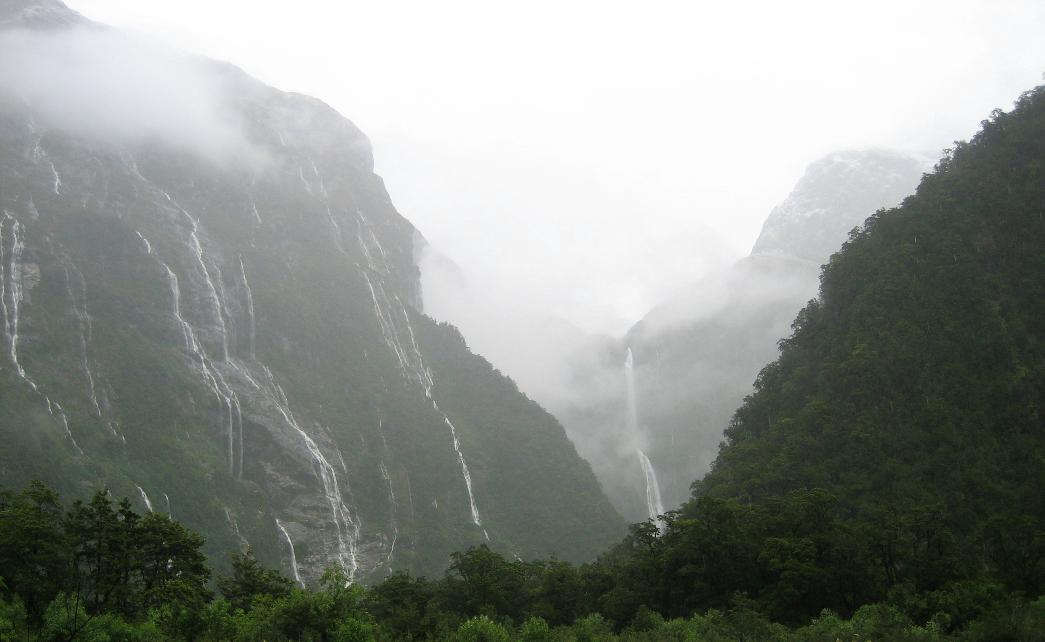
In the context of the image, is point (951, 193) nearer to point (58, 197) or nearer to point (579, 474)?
point (579, 474)

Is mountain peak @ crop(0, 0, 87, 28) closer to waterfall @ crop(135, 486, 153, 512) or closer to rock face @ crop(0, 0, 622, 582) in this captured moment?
rock face @ crop(0, 0, 622, 582)

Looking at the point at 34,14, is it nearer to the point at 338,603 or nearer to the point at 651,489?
the point at 651,489

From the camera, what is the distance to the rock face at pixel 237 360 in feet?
317

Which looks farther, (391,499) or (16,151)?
(16,151)

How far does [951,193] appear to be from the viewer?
75.9m

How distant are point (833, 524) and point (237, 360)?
95065 mm

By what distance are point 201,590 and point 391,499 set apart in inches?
2954

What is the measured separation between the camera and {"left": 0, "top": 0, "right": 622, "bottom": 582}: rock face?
96.8 metres

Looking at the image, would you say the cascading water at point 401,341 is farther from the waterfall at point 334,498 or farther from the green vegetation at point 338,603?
the green vegetation at point 338,603

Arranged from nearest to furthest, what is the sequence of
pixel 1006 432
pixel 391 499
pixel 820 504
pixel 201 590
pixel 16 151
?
pixel 201 590 < pixel 820 504 < pixel 1006 432 < pixel 391 499 < pixel 16 151

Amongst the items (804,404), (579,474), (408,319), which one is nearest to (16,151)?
(408,319)

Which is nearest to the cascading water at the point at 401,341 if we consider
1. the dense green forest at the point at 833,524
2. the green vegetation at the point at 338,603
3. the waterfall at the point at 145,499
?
the waterfall at the point at 145,499

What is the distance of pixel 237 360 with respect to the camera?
121 meters

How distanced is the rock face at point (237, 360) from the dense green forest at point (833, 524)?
154ft
